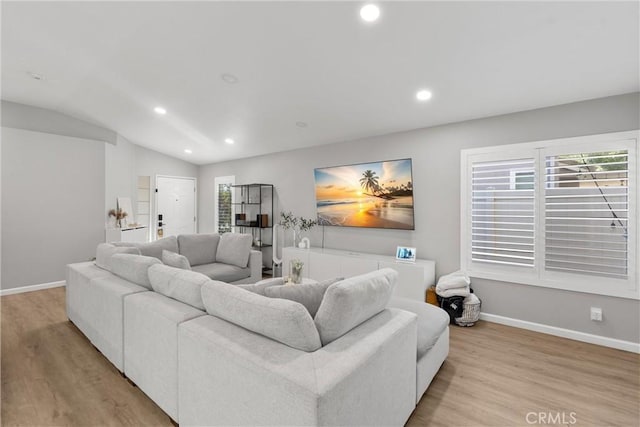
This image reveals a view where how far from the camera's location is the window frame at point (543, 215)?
2.82m

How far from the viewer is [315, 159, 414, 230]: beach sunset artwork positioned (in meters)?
4.25

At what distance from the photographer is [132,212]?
6.22 meters

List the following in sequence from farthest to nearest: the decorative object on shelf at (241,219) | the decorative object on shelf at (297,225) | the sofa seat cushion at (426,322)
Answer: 1. the decorative object on shelf at (241,219)
2. the decorative object on shelf at (297,225)
3. the sofa seat cushion at (426,322)

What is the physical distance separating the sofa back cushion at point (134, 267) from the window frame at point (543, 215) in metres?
3.40

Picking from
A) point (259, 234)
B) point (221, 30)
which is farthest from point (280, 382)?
point (259, 234)

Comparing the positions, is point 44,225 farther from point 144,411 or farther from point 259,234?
point 144,411

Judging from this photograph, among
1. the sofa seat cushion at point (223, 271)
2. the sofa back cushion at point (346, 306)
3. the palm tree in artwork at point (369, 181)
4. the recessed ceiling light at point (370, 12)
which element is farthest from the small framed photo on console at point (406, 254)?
the recessed ceiling light at point (370, 12)

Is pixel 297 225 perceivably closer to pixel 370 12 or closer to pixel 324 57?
pixel 324 57

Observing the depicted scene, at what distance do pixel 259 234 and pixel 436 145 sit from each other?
3849mm

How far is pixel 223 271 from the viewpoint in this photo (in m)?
4.17

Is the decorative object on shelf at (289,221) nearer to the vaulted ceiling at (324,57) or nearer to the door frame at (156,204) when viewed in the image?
the vaulted ceiling at (324,57)

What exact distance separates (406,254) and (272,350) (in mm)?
3002

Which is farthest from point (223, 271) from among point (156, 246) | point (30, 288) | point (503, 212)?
point (503, 212)

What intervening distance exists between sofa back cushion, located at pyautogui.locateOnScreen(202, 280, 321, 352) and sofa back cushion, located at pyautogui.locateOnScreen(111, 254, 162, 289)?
3.31ft
